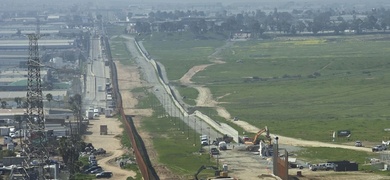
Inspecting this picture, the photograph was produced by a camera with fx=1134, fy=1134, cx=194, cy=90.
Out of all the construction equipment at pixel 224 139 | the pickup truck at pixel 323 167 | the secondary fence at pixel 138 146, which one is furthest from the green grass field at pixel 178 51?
the pickup truck at pixel 323 167

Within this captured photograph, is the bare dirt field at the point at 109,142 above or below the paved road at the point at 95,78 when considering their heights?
above

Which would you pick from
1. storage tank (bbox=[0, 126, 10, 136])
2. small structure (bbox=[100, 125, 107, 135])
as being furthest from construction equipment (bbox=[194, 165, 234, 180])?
storage tank (bbox=[0, 126, 10, 136])

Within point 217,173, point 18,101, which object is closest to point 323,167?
point 217,173

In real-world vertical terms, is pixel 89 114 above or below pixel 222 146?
below

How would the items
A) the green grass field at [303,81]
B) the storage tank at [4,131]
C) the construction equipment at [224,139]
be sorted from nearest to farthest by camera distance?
the construction equipment at [224,139]
the storage tank at [4,131]
the green grass field at [303,81]

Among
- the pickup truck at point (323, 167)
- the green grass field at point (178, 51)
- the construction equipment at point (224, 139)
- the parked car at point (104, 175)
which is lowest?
the green grass field at point (178, 51)

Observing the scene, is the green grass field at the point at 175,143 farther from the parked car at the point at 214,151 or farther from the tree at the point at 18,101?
the tree at the point at 18,101

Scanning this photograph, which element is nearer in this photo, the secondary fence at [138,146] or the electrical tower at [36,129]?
the electrical tower at [36,129]

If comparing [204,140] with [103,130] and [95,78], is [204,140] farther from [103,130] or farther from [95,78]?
[95,78]
